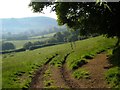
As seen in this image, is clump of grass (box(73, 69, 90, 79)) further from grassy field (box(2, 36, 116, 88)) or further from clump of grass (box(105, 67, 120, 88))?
grassy field (box(2, 36, 116, 88))

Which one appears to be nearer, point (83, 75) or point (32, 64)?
point (83, 75)

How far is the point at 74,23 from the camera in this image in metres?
41.9

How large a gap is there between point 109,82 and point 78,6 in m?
14.1

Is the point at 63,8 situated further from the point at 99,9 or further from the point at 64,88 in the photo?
the point at 64,88

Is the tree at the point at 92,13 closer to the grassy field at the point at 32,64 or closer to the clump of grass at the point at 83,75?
the grassy field at the point at 32,64

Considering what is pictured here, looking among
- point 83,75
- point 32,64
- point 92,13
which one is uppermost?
point 92,13

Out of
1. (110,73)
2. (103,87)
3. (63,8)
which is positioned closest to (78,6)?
(63,8)

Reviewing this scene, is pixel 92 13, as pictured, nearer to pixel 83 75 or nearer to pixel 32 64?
pixel 83 75

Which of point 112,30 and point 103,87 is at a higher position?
point 112,30

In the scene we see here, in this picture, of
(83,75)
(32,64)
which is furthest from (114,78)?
(32,64)

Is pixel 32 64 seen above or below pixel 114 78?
below

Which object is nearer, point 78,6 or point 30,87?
point 30,87

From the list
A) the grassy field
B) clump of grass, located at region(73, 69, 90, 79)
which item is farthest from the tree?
clump of grass, located at region(73, 69, 90, 79)

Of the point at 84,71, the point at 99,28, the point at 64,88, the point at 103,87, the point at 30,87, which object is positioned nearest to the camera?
the point at 103,87
